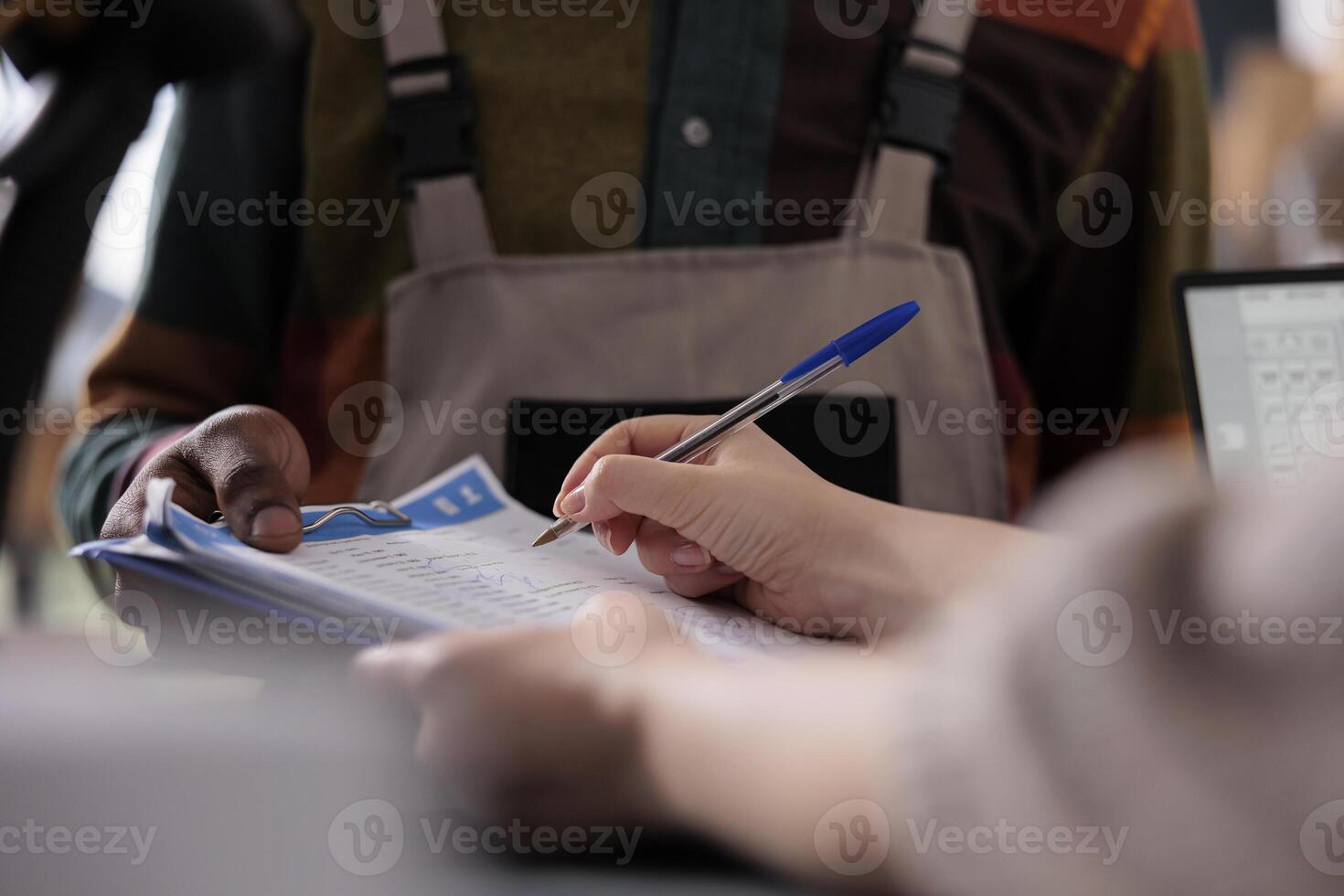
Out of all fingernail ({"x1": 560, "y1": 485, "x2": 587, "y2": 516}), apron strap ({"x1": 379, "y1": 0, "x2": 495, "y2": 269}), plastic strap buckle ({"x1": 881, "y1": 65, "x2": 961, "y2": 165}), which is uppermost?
plastic strap buckle ({"x1": 881, "y1": 65, "x2": 961, "y2": 165})

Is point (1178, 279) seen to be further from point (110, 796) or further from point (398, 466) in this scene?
point (110, 796)

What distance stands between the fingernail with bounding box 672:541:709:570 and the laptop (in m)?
0.33

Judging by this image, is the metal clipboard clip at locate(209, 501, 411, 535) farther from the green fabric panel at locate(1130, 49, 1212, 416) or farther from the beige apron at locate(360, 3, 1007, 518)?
the green fabric panel at locate(1130, 49, 1212, 416)

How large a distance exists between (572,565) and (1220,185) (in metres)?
2.50

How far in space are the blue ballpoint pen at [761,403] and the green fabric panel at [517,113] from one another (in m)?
0.30

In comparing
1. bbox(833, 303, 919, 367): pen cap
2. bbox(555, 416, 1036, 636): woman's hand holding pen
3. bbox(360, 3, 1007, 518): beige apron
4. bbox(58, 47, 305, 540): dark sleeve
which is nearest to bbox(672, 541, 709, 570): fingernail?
bbox(555, 416, 1036, 636): woman's hand holding pen

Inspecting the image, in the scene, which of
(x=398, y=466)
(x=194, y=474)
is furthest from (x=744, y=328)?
(x=194, y=474)

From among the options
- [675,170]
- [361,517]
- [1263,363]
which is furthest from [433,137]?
[1263,363]

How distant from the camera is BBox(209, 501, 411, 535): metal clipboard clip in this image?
1.42ft

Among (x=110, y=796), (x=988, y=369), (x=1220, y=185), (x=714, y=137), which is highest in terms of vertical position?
(x=1220, y=185)

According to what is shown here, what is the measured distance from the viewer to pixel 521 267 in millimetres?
692

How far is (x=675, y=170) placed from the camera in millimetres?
722

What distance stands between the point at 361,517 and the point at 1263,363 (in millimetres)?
542

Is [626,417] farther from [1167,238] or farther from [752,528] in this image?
[1167,238]
